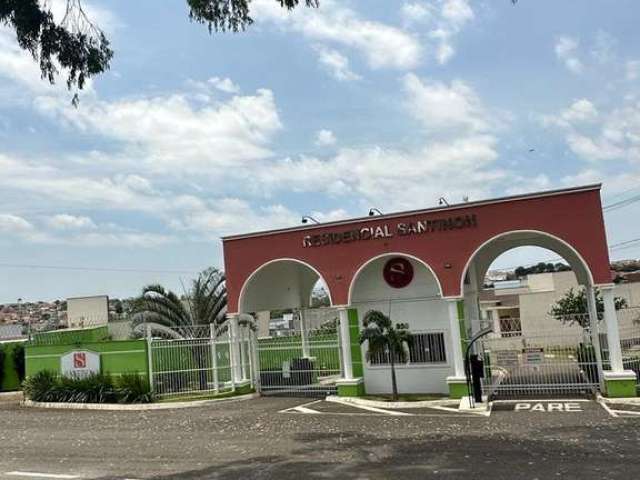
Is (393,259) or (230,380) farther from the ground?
(393,259)

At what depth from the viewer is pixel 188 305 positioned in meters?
25.4

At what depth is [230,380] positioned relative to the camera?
67.7 feet

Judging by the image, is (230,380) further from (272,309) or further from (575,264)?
(575,264)

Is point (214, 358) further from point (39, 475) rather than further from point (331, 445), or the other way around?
point (39, 475)

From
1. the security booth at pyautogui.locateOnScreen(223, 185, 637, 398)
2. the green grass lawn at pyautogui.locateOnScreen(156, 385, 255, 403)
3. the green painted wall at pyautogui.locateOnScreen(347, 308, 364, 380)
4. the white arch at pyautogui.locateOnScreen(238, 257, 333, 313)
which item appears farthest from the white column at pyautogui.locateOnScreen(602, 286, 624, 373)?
the green grass lawn at pyautogui.locateOnScreen(156, 385, 255, 403)

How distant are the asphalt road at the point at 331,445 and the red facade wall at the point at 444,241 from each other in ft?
12.6

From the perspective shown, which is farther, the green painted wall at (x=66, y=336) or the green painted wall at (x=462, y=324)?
the green painted wall at (x=66, y=336)

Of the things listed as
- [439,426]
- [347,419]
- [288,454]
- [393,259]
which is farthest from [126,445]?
[393,259]

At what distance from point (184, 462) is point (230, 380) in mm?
10192

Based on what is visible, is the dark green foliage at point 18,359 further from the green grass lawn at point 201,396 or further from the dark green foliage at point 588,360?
the dark green foliage at point 588,360

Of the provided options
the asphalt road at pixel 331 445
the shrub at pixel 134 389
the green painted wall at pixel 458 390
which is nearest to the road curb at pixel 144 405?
the shrub at pixel 134 389

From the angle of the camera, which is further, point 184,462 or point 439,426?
point 439,426

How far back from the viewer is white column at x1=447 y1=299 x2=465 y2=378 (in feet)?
55.9

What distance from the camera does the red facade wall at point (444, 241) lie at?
53.0 feet
